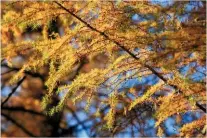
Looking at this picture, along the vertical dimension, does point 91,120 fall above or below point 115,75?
below

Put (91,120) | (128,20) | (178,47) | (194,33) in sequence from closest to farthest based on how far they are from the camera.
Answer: (128,20), (178,47), (194,33), (91,120)

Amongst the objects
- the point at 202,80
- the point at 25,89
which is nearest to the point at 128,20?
the point at 202,80

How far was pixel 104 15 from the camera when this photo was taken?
2881 mm

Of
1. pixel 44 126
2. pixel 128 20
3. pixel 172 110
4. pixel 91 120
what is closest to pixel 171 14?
pixel 128 20

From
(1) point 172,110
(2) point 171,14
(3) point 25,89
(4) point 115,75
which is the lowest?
(3) point 25,89

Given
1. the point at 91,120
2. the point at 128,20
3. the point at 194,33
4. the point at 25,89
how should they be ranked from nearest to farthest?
the point at 128,20
the point at 194,33
the point at 91,120
the point at 25,89

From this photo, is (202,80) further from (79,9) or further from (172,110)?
(79,9)

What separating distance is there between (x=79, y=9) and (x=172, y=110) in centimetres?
104

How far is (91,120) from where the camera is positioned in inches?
292

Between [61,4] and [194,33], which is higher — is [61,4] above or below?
above

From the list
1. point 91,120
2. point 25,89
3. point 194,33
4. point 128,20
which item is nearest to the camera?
point 128,20

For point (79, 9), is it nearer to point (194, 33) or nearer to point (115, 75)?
point (115, 75)

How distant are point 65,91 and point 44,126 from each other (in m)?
4.94

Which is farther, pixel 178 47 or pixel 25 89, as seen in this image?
pixel 25 89
